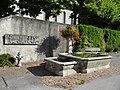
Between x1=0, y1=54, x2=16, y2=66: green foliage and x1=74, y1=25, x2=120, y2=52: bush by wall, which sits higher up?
x1=74, y1=25, x2=120, y2=52: bush by wall

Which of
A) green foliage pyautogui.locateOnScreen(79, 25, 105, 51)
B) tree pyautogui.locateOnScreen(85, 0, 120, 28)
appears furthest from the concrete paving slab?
tree pyautogui.locateOnScreen(85, 0, 120, 28)

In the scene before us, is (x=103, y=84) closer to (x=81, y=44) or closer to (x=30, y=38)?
(x=30, y=38)

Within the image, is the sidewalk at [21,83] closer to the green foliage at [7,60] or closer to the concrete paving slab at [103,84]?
the concrete paving slab at [103,84]

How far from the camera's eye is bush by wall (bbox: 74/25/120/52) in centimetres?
1767

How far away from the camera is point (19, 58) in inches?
498

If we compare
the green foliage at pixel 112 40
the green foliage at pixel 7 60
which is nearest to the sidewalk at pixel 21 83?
the green foliage at pixel 7 60

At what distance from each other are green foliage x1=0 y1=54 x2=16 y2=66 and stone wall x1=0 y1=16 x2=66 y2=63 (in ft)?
1.65

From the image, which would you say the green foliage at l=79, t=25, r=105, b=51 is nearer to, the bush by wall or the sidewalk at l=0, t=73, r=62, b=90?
the bush by wall

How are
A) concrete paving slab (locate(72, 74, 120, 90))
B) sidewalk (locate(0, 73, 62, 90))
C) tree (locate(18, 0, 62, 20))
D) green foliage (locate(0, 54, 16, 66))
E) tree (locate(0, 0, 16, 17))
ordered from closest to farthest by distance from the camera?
sidewalk (locate(0, 73, 62, 90)) < concrete paving slab (locate(72, 74, 120, 90)) < green foliage (locate(0, 54, 16, 66)) < tree (locate(18, 0, 62, 20)) < tree (locate(0, 0, 16, 17))

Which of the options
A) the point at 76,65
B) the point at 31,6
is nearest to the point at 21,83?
the point at 76,65

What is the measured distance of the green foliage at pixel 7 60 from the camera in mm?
12260

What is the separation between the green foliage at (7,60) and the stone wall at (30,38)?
0.50 meters

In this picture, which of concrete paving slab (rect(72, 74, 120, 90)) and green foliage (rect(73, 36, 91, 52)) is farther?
green foliage (rect(73, 36, 91, 52))

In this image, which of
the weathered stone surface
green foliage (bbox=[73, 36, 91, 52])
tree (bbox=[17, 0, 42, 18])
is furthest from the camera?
tree (bbox=[17, 0, 42, 18])
